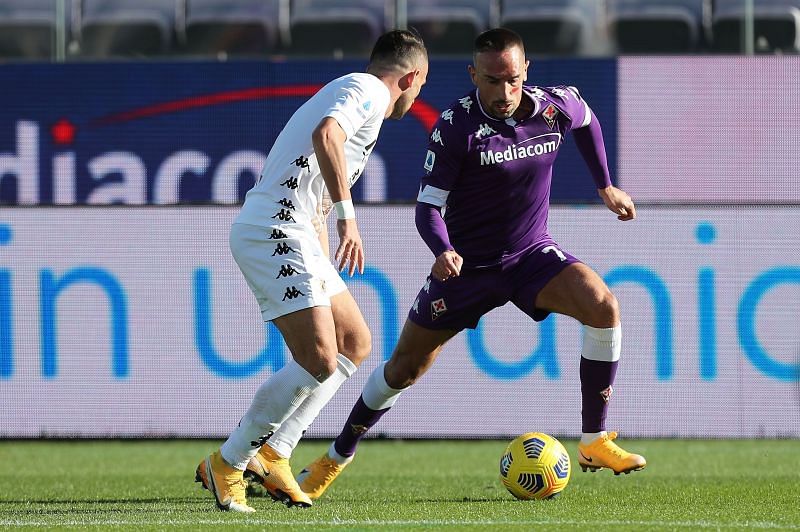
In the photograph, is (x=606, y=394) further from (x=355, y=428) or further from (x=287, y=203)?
(x=287, y=203)

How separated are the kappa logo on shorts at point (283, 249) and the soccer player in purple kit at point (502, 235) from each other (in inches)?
27.3

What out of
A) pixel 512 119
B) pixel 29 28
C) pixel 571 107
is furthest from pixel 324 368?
pixel 29 28

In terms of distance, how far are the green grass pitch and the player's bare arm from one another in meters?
1.10

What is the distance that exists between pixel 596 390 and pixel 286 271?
1638mm

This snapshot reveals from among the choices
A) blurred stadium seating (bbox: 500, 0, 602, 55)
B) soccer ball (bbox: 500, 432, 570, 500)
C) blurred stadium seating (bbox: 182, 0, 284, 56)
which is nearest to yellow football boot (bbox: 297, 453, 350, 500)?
soccer ball (bbox: 500, 432, 570, 500)

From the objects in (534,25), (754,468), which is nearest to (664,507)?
(754,468)

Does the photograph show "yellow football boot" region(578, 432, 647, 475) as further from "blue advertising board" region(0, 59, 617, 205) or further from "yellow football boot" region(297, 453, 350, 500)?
"blue advertising board" region(0, 59, 617, 205)

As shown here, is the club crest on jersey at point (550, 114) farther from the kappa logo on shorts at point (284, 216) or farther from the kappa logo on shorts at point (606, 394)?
the kappa logo on shorts at point (284, 216)

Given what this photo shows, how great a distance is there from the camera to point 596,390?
6254mm

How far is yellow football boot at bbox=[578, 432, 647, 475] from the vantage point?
5941mm

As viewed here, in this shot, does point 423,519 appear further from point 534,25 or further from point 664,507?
point 534,25

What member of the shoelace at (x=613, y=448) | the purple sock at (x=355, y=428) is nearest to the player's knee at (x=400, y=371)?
the purple sock at (x=355, y=428)

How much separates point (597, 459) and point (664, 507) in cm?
38

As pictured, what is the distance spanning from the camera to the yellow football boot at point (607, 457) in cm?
594
